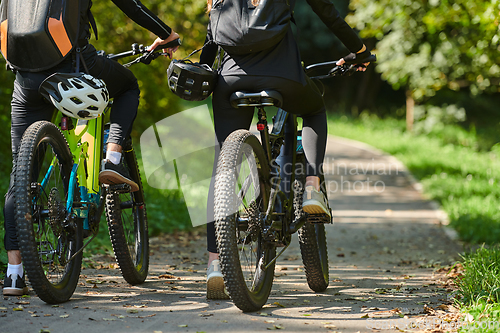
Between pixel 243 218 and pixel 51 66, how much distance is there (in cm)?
137

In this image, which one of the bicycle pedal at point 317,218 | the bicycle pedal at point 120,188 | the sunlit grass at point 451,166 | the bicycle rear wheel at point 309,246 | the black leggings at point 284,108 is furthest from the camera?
the sunlit grass at point 451,166

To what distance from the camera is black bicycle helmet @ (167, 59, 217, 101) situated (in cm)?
328

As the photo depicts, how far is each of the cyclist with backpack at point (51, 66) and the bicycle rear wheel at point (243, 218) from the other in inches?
31.8

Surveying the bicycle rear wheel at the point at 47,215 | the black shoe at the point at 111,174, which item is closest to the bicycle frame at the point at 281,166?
the black shoe at the point at 111,174

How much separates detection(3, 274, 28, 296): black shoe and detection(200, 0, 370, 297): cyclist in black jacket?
1.10m

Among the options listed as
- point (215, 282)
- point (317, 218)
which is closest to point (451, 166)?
point (317, 218)

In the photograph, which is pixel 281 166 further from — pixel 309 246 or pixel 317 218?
pixel 309 246


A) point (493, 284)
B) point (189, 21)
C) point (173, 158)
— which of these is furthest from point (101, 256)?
point (189, 21)

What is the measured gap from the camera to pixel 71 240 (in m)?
3.54

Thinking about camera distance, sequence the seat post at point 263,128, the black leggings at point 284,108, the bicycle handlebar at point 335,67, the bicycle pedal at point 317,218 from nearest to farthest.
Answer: the black leggings at point 284,108 < the seat post at point 263,128 < the bicycle pedal at point 317,218 < the bicycle handlebar at point 335,67

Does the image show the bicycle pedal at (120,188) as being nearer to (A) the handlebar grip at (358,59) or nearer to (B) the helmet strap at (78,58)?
(B) the helmet strap at (78,58)

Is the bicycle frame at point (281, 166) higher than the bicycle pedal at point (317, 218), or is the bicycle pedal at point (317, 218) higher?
the bicycle frame at point (281, 166)

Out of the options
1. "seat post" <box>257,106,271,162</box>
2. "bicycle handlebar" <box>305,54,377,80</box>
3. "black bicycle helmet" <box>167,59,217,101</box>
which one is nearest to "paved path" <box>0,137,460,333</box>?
"seat post" <box>257,106,271,162</box>

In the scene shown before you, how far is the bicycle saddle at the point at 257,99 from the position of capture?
327 centimetres
